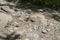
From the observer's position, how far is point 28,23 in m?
3.89

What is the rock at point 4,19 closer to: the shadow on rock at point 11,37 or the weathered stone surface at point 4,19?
the weathered stone surface at point 4,19

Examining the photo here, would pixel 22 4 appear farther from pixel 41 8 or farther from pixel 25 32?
pixel 25 32

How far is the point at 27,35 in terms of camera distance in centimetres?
346

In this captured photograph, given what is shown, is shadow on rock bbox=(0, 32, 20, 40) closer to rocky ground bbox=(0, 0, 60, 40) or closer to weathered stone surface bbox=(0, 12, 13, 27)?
rocky ground bbox=(0, 0, 60, 40)

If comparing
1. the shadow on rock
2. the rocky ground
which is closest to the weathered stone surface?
the rocky ground

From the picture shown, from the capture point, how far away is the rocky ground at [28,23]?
3.49 meters

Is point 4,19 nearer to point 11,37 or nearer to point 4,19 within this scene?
point 4,19

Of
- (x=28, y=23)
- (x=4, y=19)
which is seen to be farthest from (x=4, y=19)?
(x=28, y=23)

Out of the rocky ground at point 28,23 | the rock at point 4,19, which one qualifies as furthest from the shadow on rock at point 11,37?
the rock at point 4,19

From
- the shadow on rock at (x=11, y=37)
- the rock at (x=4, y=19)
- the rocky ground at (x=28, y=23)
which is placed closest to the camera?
the shadow on rock at (x=11, y=37)

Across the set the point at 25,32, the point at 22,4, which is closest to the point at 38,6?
the point at 22,4

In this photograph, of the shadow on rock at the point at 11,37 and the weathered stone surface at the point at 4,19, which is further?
the weathered stone surface at the point at 4,19

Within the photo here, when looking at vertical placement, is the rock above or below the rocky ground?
above

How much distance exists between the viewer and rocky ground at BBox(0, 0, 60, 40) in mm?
3488
